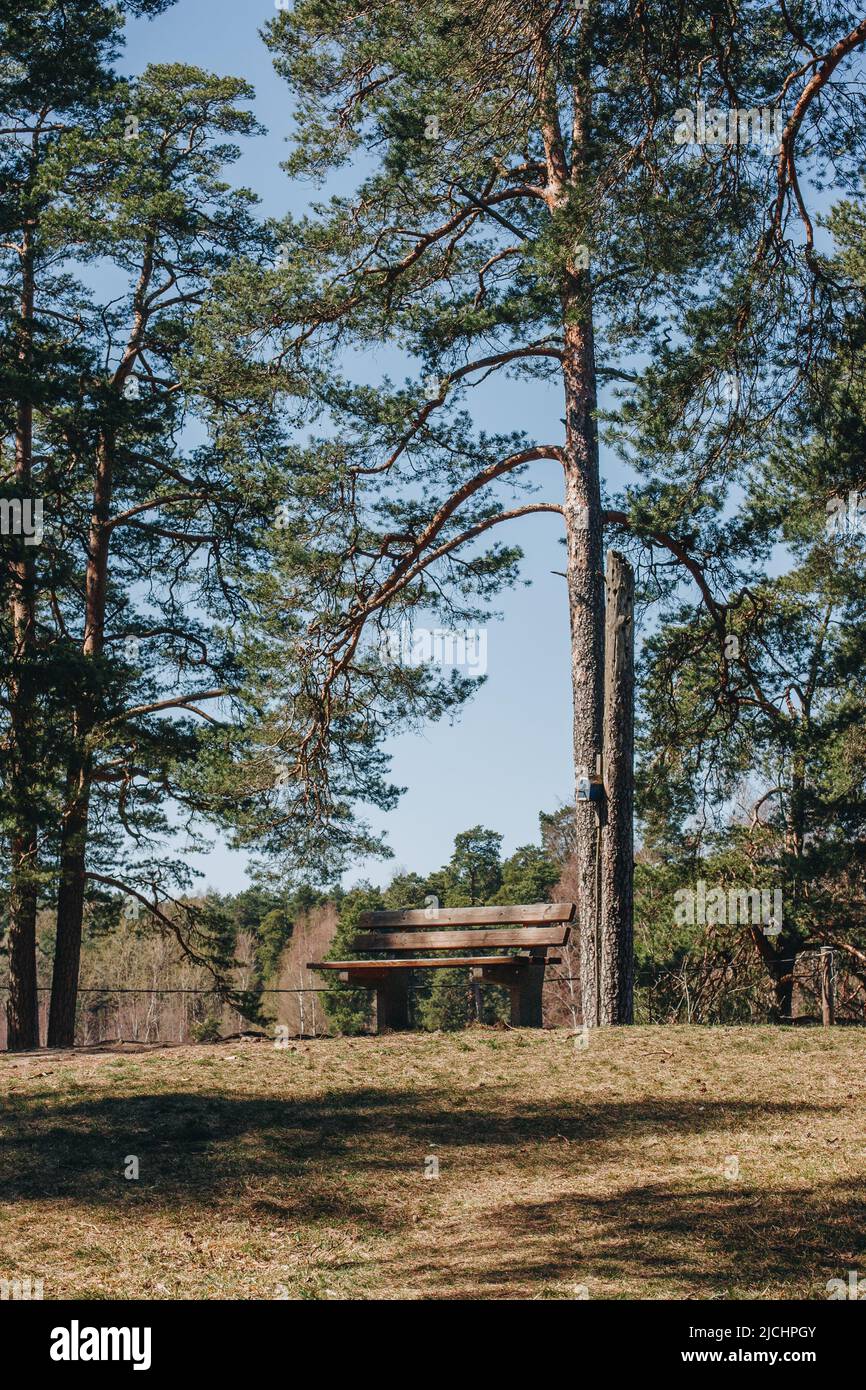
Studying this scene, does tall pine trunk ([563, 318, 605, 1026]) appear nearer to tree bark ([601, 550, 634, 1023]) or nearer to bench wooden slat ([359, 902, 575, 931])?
tree bark ([601, 550, 634, 1023])

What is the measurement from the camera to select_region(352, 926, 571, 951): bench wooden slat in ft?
37.9

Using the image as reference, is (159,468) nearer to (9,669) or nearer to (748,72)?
(9,669)

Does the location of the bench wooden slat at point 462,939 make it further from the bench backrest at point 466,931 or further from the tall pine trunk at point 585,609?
the tall pine trunk at point 585,609

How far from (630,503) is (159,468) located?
26.7 ft

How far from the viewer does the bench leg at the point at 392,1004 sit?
12.5 meters

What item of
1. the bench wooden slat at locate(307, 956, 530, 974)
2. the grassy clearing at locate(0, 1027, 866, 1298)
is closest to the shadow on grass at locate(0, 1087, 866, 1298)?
the grassy clearing at locate(0, 1027, 866, 1298)

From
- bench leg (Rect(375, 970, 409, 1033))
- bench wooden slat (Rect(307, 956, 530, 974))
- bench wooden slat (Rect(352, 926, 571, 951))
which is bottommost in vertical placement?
bench leg (Rect(375, 970, 409, 1033))

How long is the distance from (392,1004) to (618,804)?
2986 millimetres

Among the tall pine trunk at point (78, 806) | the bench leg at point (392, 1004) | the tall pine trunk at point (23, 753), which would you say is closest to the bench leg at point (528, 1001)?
the bench leg at point (392, 1004)

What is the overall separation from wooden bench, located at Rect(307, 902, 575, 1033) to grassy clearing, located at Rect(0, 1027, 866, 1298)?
102cm

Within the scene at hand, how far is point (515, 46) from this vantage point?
9195mm

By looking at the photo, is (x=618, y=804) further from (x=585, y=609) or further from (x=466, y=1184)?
(x=466, y=1184)
